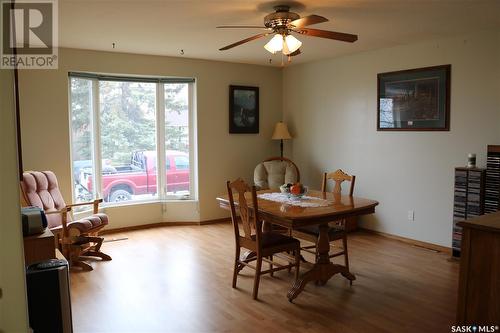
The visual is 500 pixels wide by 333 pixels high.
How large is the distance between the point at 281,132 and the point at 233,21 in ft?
8.96

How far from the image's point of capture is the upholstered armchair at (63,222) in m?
4.06

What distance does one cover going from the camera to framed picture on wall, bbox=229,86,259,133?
613 centimetres

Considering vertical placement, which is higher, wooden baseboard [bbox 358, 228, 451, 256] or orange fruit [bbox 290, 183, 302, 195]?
orange fruit [bbox 290, 183, 302, 195]

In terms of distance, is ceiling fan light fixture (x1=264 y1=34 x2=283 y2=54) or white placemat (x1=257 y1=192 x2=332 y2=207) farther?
white placemat (x1=257 y1=192 x2=332 y2=207)

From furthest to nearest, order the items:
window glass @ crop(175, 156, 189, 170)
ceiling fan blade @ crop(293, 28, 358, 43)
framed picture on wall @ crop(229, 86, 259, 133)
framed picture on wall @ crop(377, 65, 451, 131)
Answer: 1. framed picture on wall @ crop(229, 86, 259, 133)
2. window glass @ crop(175, 156, 189, 170)
3. framed picture on wall @ crop(377, 65, 451, 131)
4. ceiling fan blade @ crop(293, 28, 358, 43)

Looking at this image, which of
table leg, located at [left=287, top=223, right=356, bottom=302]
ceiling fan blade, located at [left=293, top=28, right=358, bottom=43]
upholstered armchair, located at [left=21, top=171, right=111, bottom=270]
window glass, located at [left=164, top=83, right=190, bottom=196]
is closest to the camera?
ceiling fan blade, located at [left=293, top=28, right=358, bottom=43]

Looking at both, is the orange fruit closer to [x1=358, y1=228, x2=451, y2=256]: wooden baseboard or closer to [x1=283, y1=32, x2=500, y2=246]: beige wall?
[x1=283, y1=32, x2=500, y2=246]: beige wall

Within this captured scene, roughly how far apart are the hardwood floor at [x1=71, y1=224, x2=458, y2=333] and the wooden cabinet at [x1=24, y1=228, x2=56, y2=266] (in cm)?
57

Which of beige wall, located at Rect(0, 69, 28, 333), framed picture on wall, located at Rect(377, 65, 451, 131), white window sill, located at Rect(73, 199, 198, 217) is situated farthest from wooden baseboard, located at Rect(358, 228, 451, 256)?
beige wall, located at Rect(0, 69, 28, 333)

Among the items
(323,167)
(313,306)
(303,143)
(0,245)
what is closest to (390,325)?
(313,306)

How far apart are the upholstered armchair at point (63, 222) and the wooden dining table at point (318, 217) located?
5.01ft

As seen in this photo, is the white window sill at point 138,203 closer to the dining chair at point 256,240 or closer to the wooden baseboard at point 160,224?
the wooden baseboard at point 160,224

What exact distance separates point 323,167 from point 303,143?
1.78 feet

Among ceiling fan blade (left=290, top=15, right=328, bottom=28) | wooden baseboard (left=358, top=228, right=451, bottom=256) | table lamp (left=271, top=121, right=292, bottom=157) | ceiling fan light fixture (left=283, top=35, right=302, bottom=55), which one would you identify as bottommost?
wooden baseboard (left=358, top=228, right=451, bottom=256)
